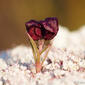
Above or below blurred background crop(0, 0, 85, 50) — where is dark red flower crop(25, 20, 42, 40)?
above

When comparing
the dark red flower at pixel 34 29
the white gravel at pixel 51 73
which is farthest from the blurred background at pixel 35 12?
the dark red flower at pixel 34 29

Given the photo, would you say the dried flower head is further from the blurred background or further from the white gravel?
the blurred background

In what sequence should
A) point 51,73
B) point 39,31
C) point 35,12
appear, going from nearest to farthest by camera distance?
point 51,73
point 39,31
point 35,12

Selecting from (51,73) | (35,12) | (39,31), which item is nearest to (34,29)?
(39,31)

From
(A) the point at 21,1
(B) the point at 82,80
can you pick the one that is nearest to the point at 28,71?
(B) the point at 82,80

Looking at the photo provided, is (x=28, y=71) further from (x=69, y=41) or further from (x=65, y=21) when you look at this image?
(x=65, y=21)

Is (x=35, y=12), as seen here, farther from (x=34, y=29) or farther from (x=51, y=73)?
(x=51, y=73)

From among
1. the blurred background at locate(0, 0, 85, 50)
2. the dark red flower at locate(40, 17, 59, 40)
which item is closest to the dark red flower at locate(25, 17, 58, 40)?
the dark red flower at locate(40, 17, 59, 40)
